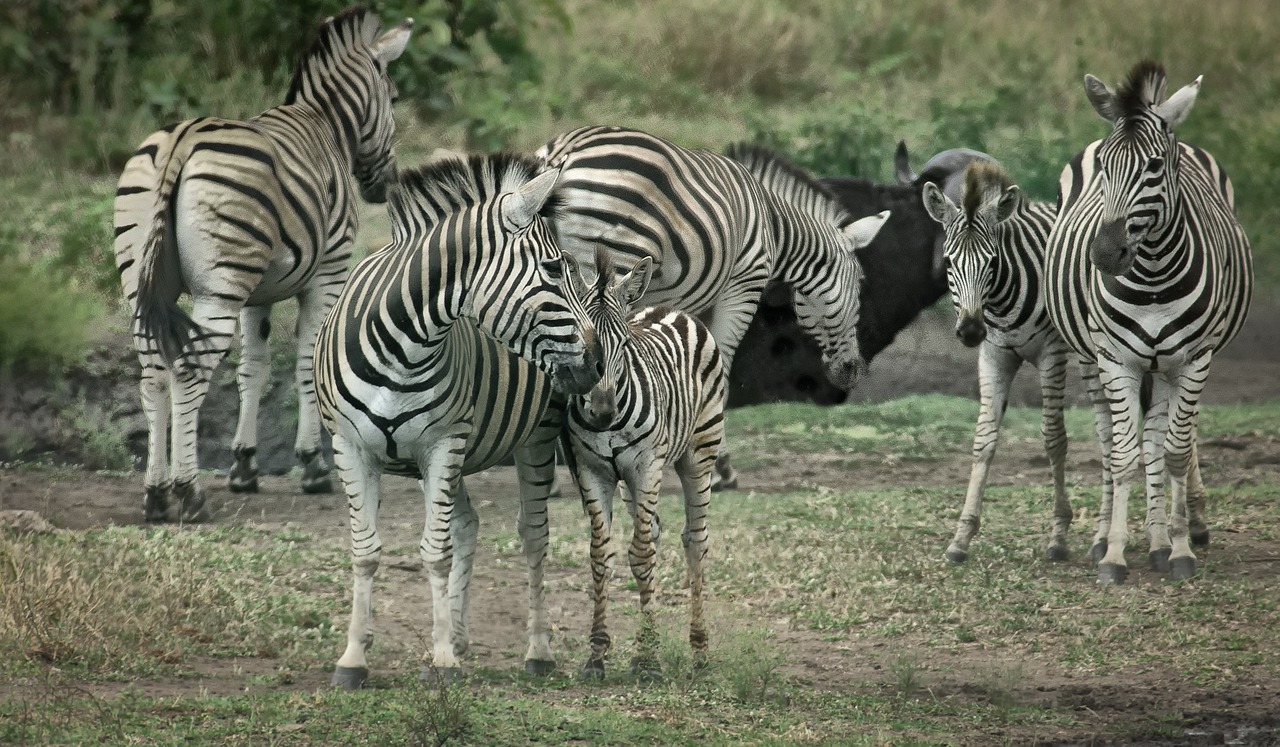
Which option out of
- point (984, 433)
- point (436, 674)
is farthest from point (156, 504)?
point (984, 433)

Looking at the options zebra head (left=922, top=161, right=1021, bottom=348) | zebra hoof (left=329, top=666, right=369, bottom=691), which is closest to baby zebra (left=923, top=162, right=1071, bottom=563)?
zebra head (left=922, top=161, right=1021, bottom=348)

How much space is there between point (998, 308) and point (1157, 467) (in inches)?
49.0

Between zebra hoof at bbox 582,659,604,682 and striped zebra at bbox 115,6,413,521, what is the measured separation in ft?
10.7

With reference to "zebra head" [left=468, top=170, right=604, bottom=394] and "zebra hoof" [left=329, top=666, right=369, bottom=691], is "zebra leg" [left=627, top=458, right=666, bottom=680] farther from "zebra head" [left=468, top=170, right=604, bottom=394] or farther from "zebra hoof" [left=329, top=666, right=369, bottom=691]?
"zebra hoof" [left=329, top=666, right=369, bottom=691]

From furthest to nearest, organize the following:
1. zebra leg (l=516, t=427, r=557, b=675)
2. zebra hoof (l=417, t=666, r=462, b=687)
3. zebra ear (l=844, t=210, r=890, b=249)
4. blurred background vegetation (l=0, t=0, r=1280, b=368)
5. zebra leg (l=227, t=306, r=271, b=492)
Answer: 1. blurred background vegetation (l=0, t=0, r=1280, b=368)
2. zebra ear (l=844, t=210, r=890, b=249)
3. zebra leg (l=227, t=306, r=271, b=492)
4. zebra leg (l=516, t=427, r=557, b=675)
5. zebra hoof (l=417, t=666, r=462, b=687)

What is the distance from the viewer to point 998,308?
8445 millimetres

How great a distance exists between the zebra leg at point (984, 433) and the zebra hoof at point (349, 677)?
3787mm

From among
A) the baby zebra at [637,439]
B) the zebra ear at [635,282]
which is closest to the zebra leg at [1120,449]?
the baby zebra at [637,439]

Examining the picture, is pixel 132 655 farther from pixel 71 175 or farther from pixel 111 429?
pixel 71 175

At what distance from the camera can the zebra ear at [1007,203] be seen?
8.38 m

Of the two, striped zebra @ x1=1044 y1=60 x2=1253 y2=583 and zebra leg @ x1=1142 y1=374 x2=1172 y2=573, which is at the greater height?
striped zebra @ x1=1044 y1=60 x2=1253 y2=583

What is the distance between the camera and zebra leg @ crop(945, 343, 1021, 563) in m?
8.55

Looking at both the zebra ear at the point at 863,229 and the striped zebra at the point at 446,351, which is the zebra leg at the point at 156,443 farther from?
the zebra ear at the point at 863,229

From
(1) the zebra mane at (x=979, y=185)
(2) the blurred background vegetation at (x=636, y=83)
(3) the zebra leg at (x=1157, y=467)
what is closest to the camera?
(3) the zebra leg at (x=1157, y=467)
